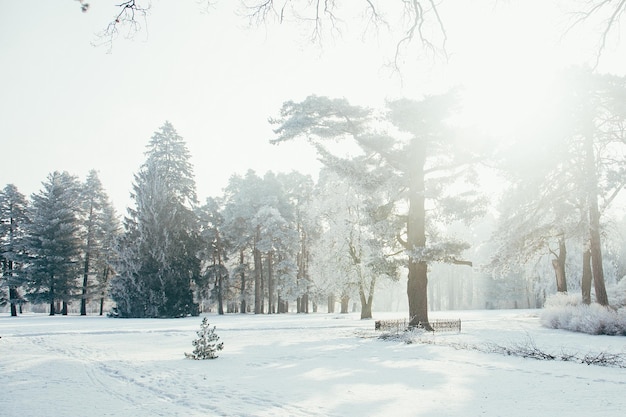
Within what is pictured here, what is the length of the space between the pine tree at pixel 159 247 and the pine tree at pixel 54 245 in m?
9.10

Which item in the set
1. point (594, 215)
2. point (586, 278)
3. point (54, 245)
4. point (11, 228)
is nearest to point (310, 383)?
point (594, 215)

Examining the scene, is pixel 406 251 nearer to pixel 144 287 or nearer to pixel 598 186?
pixel 598 186

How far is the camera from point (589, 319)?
19.4 m

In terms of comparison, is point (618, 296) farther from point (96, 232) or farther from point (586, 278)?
point (96, 232)

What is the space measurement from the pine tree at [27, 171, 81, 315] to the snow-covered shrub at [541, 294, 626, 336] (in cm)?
4530

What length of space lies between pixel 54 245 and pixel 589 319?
158ft

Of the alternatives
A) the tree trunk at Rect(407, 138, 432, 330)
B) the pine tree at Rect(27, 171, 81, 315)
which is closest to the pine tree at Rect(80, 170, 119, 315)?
the pine tree at Rect(27, 171, 81, 315)

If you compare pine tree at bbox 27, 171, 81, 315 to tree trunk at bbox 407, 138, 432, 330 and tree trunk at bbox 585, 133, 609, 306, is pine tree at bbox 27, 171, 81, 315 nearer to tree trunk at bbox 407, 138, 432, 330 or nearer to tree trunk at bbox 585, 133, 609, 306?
tree trunk at bbox 407, 138, 432, 330

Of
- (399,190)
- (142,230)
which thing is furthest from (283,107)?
(142,230)

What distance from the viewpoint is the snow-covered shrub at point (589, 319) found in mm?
18438

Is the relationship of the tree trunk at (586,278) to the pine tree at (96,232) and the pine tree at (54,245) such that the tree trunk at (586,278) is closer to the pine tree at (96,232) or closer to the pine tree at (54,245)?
the pine tree at (96,232)

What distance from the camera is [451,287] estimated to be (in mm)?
72125

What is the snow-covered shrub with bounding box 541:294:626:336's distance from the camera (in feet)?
60.5

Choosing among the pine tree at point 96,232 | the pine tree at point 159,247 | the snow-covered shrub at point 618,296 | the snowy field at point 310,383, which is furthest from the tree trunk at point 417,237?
the pine tree at point 96,232
